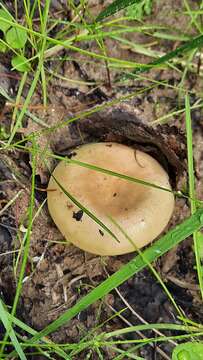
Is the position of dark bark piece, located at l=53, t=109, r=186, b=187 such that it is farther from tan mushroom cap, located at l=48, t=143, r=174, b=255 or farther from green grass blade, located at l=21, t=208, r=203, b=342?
green grass blade, located at l=21, t=208, r=203, b=342

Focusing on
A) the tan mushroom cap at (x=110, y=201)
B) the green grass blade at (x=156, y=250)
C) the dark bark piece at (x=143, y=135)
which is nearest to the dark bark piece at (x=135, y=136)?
the dark bark piece at (x=143, y=135)

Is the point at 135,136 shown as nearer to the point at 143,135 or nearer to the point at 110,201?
Result: the point at 143,135

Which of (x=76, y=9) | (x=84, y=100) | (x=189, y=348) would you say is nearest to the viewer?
(x=189, y=348)

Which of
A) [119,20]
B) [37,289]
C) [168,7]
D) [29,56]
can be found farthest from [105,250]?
[168,7]

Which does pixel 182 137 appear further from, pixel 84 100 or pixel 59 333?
pixel 59 333

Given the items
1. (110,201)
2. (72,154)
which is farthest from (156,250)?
(72,154)

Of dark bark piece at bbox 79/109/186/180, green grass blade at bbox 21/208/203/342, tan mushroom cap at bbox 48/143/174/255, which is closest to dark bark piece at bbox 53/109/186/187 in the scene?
dark bark piece at bbox 79/109/186/180
